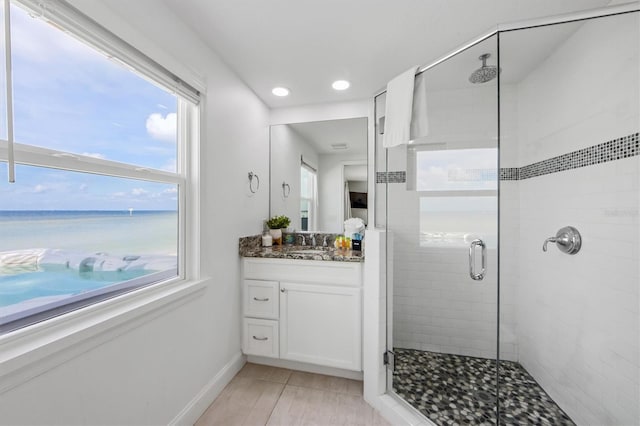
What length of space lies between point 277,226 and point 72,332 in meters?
1.74

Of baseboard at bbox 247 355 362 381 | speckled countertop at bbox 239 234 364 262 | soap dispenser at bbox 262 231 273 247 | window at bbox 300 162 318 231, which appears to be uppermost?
window at bbox 300 162 318 231

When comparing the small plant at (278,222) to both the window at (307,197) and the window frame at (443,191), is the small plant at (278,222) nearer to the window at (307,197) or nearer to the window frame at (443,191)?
the window at (307,197)

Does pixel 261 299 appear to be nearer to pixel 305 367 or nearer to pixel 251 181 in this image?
pixel 305 367

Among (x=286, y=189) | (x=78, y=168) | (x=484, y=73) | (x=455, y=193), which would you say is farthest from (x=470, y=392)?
(x=78, y=168)

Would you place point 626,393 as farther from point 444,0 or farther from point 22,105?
point 22,105

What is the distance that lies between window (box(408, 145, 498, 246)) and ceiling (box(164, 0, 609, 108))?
0.69 meters

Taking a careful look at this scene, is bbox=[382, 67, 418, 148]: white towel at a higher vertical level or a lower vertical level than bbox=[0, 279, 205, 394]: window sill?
higher

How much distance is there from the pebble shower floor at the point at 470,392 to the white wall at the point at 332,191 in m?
1.24

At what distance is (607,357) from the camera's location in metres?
1.42

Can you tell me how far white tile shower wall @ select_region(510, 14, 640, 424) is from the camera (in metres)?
1.33

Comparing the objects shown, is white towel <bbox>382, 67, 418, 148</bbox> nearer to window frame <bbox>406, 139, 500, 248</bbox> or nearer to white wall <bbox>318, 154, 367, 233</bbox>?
window frame <bbox>406, 139, 500, 248</bbox>

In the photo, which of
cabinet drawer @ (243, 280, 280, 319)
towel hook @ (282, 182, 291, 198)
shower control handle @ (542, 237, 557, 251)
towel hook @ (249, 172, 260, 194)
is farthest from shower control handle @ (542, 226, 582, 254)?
towel hook @ (249, 172, 260, 194)

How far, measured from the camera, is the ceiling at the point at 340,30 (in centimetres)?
142

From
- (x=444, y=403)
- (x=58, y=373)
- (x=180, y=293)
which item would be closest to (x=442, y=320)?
(x=444, y=403)
